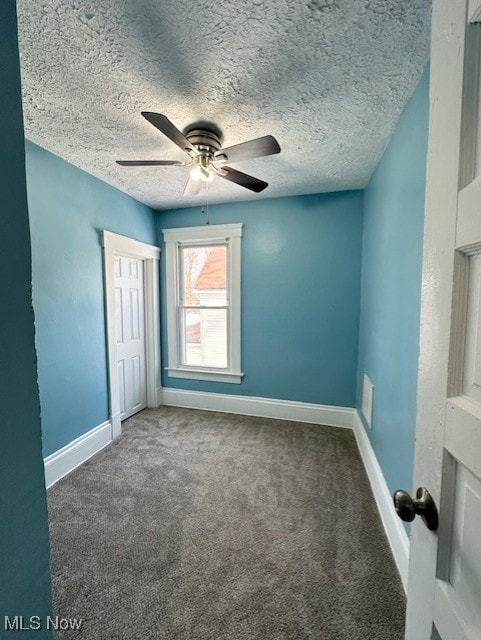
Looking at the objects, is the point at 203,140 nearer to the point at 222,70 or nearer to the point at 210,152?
the point at 210,152

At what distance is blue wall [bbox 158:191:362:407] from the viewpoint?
283cm

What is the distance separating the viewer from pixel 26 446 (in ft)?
1.98

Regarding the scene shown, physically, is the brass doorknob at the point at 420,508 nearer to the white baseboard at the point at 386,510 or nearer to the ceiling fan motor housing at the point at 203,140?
the white baseboard at the point at 386,510

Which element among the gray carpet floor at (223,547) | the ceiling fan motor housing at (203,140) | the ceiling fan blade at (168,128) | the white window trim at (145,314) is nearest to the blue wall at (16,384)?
the ceiling fan blade at (168,128)

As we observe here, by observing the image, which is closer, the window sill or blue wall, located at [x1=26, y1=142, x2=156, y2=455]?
blue wall, located at [x1=26, y1=142, x2=156, y2=455]

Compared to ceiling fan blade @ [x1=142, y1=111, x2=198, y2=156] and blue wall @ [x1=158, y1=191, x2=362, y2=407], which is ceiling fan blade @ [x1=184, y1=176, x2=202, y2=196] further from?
blue wall @ [x1=158, y1=191, x2=362, y2=407]

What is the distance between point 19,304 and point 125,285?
261 cm

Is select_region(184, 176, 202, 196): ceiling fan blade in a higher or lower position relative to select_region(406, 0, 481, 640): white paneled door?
higher

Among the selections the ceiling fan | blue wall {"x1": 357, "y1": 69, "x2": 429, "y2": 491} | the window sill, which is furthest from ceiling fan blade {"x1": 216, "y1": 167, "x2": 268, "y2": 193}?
the window sill

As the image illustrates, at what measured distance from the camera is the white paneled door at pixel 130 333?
2947mm

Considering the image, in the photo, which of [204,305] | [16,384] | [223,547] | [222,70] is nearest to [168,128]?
[222,70]

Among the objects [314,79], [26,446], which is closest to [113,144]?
[314,79]

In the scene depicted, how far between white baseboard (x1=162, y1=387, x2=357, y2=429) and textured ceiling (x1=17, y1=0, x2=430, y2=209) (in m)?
2.49

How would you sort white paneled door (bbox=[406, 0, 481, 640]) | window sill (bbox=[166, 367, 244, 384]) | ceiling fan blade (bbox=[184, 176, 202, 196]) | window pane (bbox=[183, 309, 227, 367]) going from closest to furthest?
white paneled door (bbox=[406, 0, 481, 640])
ceiling fan blade (bbox=[184, 176, 202, 196])
window sill (bbox=[166, 367, 244, 384])
window pane (bbox=[183, 309, 227, 367])
